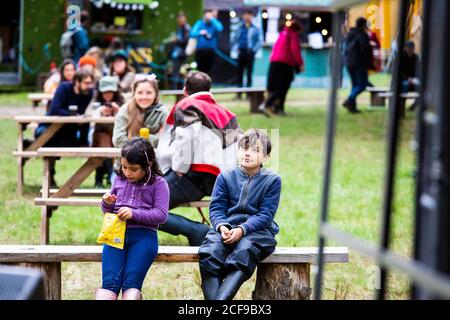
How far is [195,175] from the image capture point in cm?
760

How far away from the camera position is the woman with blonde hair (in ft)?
27.4

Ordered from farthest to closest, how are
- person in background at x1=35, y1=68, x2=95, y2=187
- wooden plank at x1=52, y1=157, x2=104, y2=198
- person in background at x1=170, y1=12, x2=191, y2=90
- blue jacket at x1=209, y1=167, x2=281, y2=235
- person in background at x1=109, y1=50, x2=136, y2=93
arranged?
person in background at x1=170, y1=12, x2=191, y2=90, person in background at x1=109, y1=50, x2=136, y2=93, person in background at x1=35, y1=68, x2=95, y2=187, wooden plank at x1=52, y1=157, x2=104, y2=198, blue jacket at x1=209, y1=167, x2=281, y2=235

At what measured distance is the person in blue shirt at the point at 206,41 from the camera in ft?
69.9

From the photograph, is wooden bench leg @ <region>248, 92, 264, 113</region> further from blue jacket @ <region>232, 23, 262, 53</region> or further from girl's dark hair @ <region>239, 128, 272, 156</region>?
girl's dark hair @ <region>239, 128, 272, 156</region>

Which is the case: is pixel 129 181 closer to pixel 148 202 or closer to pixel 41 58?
pixel 148 202

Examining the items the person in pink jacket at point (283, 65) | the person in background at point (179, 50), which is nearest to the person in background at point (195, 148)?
the person in pink jacket at point (283, 65)

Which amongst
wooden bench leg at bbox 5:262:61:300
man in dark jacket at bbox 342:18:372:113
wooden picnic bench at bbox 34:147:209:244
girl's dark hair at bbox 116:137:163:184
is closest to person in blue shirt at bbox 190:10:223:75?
man in dark jacket at bbox 342:18:372:113

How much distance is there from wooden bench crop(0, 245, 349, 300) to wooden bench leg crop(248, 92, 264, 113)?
553 inches

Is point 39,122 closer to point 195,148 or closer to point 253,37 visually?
point 195,148

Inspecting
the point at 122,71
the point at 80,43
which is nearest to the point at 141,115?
the point at 122,71

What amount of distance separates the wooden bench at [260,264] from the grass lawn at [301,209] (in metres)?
0.69

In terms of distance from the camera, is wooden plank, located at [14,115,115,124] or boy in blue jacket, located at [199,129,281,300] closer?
boy in blue jacket, located at [199,129,281,300]

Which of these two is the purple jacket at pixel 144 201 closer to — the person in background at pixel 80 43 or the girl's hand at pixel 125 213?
the girl's hand at pixel 125 213
